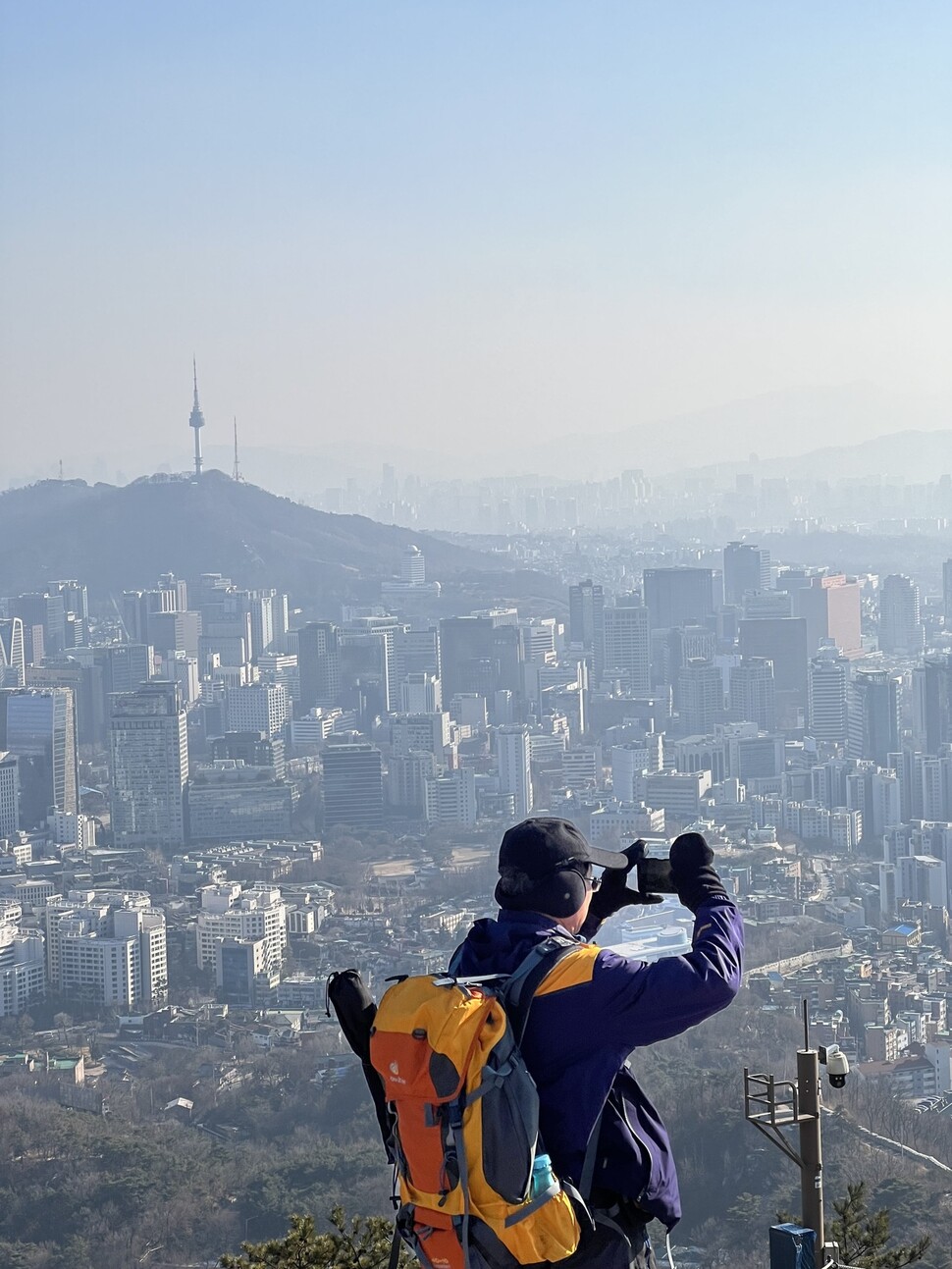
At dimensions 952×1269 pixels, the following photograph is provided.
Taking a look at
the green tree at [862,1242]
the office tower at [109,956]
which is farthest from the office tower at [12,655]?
the green tree at [862,1242]

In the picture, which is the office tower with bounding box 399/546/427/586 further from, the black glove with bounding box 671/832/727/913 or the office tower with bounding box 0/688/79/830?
the black glove with bounding box 671/832/727/913

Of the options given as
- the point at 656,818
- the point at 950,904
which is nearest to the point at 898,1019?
the point at 950,904

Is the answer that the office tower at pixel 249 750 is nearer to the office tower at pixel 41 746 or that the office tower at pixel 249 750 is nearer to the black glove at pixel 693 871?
the office tower at pixel 41 746

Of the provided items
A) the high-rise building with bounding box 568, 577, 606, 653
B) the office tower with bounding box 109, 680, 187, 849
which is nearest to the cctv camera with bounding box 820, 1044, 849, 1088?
the office tower with bounding box 109, 680, 187, 849

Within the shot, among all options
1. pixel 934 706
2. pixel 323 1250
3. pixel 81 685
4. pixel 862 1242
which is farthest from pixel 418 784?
pixel 323 1250

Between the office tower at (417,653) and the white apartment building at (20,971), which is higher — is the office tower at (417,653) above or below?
above

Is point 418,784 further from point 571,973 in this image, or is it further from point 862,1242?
point 571,973
